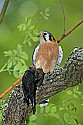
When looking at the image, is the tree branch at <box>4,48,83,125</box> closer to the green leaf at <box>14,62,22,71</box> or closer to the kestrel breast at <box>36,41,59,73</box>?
the kestrel breast at <box>36,41,59,73</box>

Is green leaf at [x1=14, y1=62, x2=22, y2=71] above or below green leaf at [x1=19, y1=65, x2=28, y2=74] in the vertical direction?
above

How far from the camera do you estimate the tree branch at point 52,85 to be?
1.45m

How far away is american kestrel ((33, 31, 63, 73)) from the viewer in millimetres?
1447

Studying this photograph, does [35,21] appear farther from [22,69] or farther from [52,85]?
[52,85]

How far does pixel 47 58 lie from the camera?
1.45 metres

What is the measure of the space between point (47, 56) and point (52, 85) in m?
0.10

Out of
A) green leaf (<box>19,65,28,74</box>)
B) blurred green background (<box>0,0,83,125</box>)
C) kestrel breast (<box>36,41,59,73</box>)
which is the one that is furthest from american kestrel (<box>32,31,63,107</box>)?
blurred green background (<box>0,0,83,125</box>)

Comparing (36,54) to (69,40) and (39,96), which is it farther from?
(69,40)

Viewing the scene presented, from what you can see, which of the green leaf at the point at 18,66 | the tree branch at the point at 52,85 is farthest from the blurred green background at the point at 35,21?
the tree branch at the point at 52,85

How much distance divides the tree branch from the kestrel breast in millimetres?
31

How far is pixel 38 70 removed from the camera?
145cm

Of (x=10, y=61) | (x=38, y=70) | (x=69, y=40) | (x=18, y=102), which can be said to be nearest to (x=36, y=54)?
(x=38, y=70)

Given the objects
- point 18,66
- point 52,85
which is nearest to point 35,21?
point 18,66

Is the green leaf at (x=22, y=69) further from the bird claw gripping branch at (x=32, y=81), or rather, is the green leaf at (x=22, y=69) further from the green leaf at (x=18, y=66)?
the bird claw gripping branch at (x=32, y=81)
